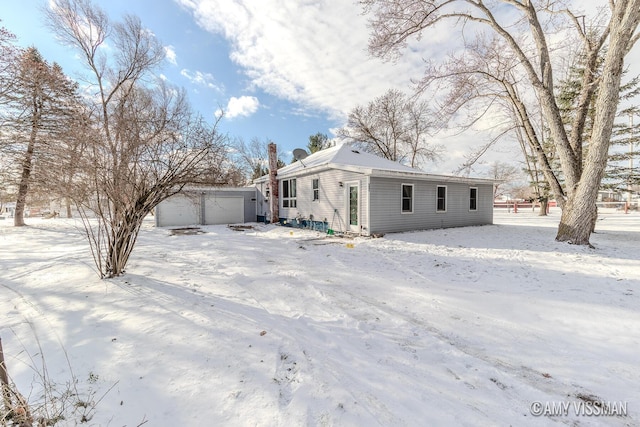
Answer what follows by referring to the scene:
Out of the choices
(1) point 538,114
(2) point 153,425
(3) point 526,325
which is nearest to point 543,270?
(3) point 526,325

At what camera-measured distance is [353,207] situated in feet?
34.7

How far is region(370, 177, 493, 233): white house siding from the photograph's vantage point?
33.3 feet

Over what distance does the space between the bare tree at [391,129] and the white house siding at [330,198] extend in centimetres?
1321

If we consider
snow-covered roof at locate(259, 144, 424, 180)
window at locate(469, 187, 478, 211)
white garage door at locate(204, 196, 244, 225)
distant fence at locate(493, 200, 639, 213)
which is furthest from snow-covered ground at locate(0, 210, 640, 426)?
distant fence at locate(493, 200, 639, 213)

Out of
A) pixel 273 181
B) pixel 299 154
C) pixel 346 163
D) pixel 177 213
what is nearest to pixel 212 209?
pixel 177 213

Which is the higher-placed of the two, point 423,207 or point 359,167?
point 359,167

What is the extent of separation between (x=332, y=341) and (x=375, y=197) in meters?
7.74

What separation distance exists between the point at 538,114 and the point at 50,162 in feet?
77.5

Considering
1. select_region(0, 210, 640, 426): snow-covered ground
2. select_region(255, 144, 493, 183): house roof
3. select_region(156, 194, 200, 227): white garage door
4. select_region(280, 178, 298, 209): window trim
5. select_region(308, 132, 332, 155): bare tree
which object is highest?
select_region(308, 132, 332, 155): bare tree

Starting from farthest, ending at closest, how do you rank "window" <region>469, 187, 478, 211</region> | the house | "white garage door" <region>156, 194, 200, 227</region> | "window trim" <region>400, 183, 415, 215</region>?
1. "white garage door" <region>156, 194, 200, 227</region>
2. "window" <region>469, 187, 478, 211</region>
3. "window trim" <region>400, 183, 415, 215</region>
4. the house

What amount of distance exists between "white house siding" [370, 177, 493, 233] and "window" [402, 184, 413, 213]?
0.17 m

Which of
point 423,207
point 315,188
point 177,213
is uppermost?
point 315,188

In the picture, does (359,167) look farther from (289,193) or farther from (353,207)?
(289,193)

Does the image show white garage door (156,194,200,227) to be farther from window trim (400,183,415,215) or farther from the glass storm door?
window trim (400,183,415,215)
